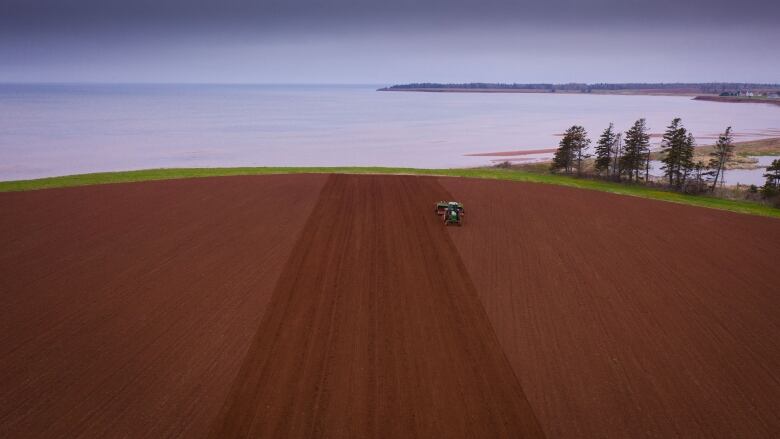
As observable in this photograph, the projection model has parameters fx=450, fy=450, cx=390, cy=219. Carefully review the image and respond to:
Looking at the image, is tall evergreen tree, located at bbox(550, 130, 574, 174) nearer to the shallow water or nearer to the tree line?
the tree line

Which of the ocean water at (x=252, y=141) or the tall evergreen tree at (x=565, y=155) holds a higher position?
the ocean water at (x=252, y=141)

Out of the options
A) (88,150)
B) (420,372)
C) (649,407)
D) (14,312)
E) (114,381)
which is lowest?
(649,407)

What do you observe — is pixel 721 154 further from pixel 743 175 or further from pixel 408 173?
pixel 408 173

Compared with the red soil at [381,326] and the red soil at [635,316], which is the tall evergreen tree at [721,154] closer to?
the red soil at [635,316]

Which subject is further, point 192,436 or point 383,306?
point 383,306

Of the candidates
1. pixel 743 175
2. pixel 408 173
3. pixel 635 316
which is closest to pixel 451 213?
pixel 635 316

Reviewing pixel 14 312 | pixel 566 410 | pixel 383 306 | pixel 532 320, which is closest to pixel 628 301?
pixel 532 320

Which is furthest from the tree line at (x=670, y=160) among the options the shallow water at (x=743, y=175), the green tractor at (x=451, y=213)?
the green tractor at (x=451, y=213)

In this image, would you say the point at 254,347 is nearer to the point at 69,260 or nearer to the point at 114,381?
the point at 114,381
